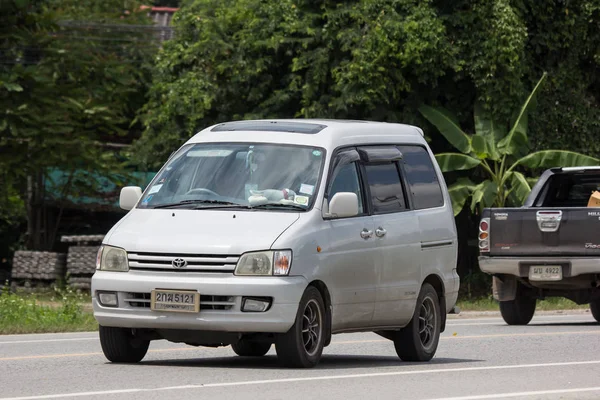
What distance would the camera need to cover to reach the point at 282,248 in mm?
10492

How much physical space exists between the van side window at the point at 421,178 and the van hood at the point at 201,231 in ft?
7.19

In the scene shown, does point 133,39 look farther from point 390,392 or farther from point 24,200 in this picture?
point 390,392

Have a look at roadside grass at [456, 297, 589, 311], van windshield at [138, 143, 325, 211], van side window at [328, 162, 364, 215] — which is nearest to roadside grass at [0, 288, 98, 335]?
van windshield at [138, 143, 325, 211]

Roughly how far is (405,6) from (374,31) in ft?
3.22

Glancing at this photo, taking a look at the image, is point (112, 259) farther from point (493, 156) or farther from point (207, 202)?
point (493, 156)

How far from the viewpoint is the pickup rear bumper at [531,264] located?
17.7m

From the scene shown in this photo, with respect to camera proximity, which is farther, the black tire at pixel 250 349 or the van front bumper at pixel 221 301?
the black tire at pixel 250 349

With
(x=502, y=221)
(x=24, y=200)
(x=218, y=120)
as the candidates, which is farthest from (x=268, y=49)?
(x=502, y=221)

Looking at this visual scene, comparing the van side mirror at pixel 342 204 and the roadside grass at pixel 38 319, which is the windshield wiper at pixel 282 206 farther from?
the roadside grass at pixel 38 319

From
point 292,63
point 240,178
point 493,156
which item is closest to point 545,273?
point 240,178

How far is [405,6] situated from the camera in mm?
28812

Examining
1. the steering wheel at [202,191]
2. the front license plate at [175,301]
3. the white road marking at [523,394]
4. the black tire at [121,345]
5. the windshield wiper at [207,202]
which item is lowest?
the black tire at [121,345]

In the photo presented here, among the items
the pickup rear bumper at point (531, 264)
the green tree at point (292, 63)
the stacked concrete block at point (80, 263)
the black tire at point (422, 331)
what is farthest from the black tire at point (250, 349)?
the stacked concrete block at point (80, 263)

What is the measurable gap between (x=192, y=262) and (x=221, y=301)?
14.4 inches
